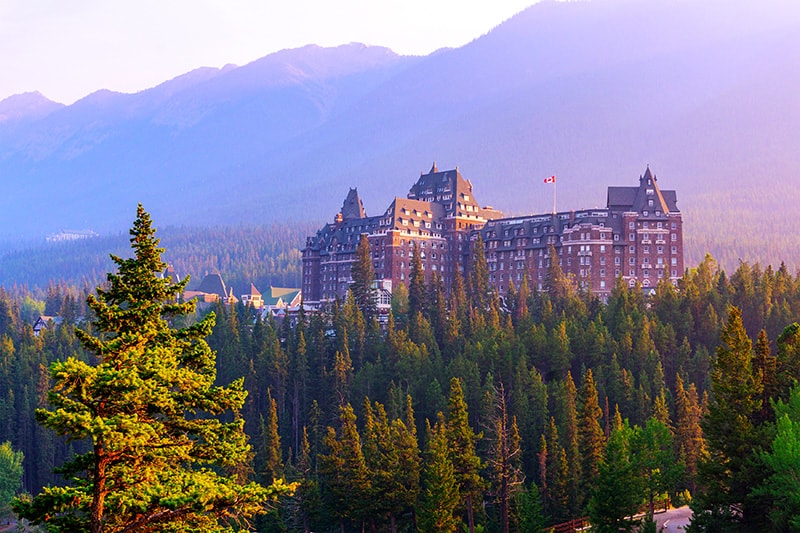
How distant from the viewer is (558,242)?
179 m

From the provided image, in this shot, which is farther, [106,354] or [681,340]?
[681,340]

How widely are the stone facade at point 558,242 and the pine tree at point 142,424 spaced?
444ft

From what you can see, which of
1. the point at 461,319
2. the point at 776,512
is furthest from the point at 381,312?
the point at 776,512

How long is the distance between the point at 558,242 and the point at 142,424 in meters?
157

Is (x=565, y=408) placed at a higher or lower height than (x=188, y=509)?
lower

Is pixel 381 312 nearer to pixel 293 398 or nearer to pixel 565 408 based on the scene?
pixel 293 398

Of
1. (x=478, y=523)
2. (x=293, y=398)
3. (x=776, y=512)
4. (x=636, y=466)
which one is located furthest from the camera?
(x=293, y=398)

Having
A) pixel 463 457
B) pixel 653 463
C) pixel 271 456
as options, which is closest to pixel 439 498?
pixel 463 457

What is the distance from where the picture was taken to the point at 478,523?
88.1 metres

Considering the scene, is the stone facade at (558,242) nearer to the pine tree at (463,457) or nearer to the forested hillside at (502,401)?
the forested hillside at (502,401)

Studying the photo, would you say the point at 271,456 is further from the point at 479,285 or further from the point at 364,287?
the point at 479,285

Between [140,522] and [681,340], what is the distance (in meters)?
107

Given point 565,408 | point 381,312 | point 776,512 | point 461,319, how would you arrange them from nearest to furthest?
point 776,512 < point 565,408 < point 461,319 < point 381,312

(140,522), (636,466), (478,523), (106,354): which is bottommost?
(478,523)
